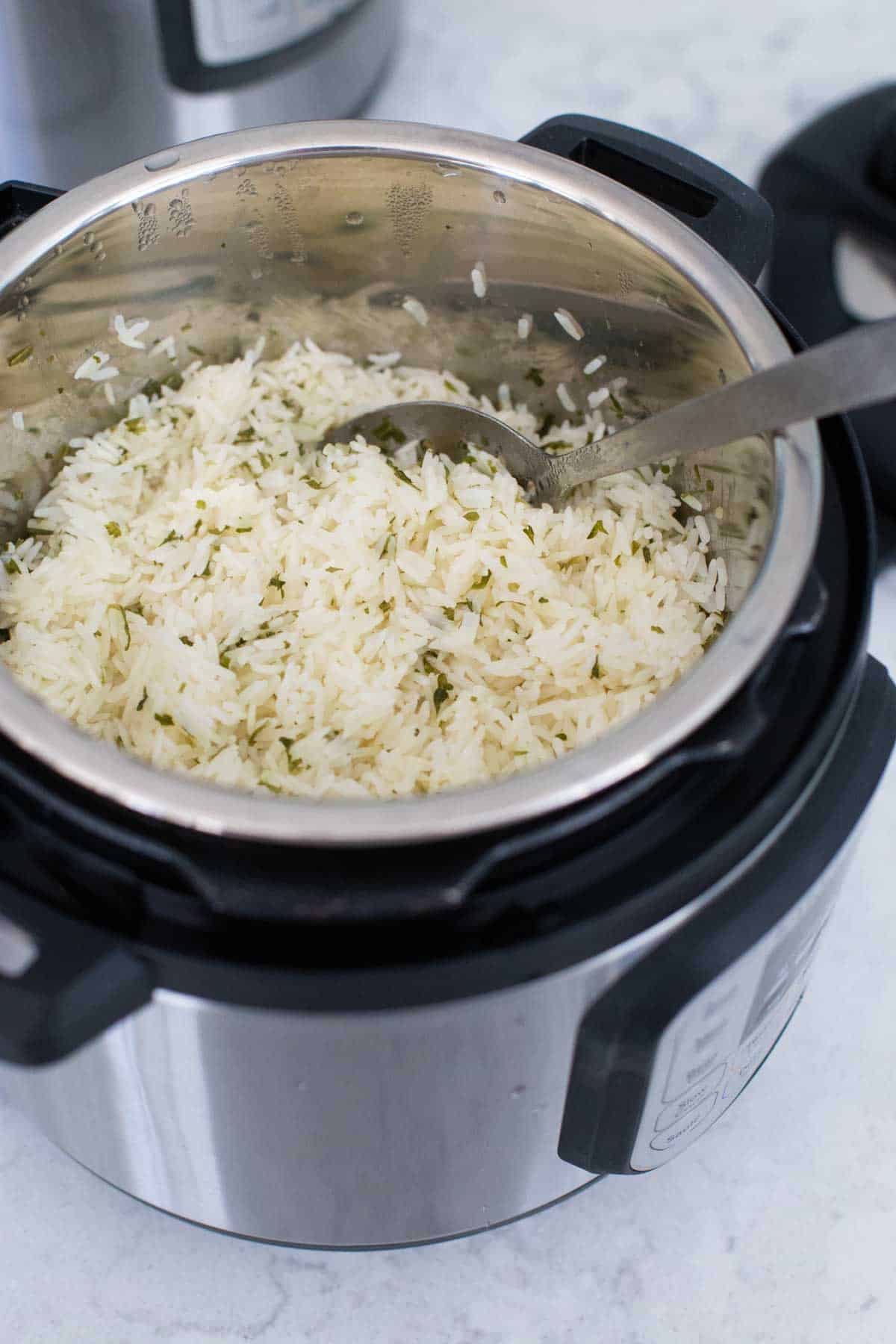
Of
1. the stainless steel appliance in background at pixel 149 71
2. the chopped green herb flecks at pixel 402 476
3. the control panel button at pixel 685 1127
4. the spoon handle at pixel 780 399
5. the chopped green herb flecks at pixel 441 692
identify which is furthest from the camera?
the stainless steel appliance in background at pixel 149 71

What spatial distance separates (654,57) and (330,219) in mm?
1088

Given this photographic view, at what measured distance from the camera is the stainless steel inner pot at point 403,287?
3.43 ft

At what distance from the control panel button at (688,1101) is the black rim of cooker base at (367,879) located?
8.8 inches

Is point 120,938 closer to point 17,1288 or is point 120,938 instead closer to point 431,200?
point 17,1288

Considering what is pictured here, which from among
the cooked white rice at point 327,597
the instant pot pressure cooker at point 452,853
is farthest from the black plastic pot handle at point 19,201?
the cooked white rice at point 327,597

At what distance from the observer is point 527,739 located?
1.05 meters

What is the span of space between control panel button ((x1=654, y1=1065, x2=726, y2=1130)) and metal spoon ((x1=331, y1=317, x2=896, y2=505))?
487 mm

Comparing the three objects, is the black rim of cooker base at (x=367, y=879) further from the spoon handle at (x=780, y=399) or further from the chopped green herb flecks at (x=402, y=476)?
the chopped green herb flecks at (x=402, y=476)

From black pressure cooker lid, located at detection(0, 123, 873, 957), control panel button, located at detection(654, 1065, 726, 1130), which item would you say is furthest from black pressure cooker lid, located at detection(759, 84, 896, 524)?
control panel button, located at detection(654, 1065, 726, 1130)

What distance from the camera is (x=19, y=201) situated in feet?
3.74

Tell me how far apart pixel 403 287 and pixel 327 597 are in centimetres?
37

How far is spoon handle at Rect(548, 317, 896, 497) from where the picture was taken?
2.81ft

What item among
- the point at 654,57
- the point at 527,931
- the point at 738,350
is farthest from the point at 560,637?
the point at 654,57

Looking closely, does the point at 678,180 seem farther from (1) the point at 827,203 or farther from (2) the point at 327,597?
(1) the point at 827,203
